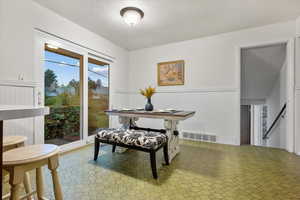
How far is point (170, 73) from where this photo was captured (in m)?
3.66

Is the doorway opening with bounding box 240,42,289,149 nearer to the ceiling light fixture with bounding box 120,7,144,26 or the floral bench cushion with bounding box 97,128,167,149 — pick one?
the ceiling light fixture with bounding box 120,7,144,26

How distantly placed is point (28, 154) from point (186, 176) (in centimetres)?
162

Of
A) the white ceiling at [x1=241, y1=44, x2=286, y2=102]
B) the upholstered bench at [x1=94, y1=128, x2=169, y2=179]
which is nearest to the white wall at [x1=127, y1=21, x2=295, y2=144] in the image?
the white ceiling at [x1=241, y1=44, x2=286, y2=102]

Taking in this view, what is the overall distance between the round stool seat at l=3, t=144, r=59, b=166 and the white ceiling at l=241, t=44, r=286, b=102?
3979mm

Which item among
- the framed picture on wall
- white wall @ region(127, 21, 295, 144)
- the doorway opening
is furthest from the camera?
the framed picture on wall

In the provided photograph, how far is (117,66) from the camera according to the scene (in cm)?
382

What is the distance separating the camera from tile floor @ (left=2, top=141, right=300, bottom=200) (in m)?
1.43

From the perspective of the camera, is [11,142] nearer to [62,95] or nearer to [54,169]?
[54,169]

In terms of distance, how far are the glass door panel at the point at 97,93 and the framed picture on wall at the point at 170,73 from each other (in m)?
1.38

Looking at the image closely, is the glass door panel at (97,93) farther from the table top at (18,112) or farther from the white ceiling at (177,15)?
the table top at (18,112)

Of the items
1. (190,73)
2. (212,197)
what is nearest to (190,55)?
(190,73)

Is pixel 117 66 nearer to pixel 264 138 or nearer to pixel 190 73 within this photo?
pixel 190 73

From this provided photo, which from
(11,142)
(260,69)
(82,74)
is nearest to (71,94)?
(82,74)

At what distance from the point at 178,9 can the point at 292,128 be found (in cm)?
290
